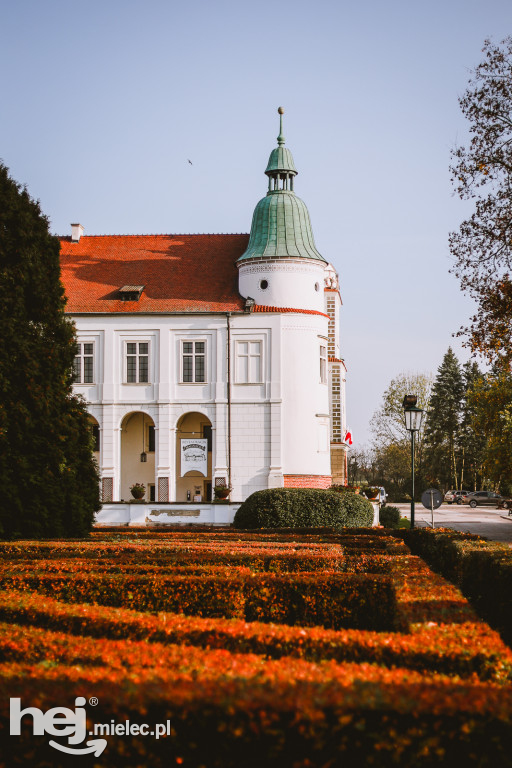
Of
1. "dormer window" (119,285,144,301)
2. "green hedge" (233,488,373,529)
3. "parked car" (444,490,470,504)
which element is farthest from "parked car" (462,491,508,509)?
"green hedge" (233,488,373,529)

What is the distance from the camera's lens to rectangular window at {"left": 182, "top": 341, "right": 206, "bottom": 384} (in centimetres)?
4591

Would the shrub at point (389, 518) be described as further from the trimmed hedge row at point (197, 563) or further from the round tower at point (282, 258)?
the trimmed hedge row at point (197, 563)

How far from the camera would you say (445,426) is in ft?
287

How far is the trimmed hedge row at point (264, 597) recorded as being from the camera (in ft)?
35.6

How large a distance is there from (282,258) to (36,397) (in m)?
25.6

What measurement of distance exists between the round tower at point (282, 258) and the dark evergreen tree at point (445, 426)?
4299cm

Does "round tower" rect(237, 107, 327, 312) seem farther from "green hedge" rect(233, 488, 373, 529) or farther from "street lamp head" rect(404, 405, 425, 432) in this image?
"street lamp head" rect(404, 405, 425, 432)

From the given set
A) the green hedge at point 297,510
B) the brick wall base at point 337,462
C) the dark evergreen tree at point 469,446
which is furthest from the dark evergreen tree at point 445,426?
the green hedge at point 297,510

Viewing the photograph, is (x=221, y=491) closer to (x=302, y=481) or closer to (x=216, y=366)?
(x=302, y=481)

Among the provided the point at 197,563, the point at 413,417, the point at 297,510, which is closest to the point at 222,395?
the point at 297,510

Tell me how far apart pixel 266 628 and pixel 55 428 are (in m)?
15.3

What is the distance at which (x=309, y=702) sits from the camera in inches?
203

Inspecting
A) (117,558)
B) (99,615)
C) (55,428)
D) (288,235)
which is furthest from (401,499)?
(99,615)

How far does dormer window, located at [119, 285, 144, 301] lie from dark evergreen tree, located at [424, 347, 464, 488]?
156ft
